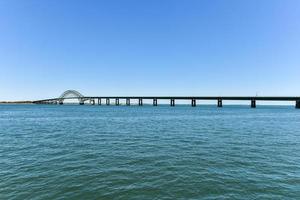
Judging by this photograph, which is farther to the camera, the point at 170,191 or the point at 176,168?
the point at 176,168

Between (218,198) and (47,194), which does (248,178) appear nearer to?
(218,198)

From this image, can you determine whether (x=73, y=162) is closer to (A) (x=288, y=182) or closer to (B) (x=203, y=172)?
(B) (x=203, y=172)

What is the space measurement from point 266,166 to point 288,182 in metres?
2.97

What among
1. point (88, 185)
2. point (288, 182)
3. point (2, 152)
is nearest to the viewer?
point (88, 185)

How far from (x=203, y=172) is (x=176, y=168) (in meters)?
1.71

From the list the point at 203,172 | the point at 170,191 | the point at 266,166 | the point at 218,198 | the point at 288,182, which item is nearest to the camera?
the point at 218,198

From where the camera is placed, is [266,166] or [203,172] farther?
[266,166]

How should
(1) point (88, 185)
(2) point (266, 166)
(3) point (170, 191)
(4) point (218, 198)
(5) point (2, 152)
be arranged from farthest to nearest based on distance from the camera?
1. (5) point (2, 152)
2. (2) point (266, 166)
3. (1) point (88, 185)
4. (3) point (170, 191)
5. (4) point (218, 198)

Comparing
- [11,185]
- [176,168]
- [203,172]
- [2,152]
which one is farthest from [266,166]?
[2,152]

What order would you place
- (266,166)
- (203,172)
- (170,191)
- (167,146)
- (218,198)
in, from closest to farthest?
(218,198) → (170,191) → (203,172) → (266,166) → (167,146)

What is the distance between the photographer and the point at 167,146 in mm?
20844

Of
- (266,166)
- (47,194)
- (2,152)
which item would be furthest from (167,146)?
(2,152)

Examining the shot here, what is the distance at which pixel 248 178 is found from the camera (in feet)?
39.2

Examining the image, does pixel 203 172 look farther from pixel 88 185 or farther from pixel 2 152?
pixel 2 152
